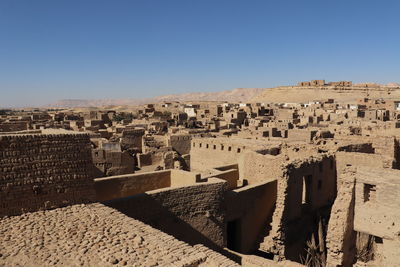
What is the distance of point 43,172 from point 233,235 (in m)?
6.68

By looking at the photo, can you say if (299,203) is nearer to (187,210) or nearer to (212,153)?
(187,210)

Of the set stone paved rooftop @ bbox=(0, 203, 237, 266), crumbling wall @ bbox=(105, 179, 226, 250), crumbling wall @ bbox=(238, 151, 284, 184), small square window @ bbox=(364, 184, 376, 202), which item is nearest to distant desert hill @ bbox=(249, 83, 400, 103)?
crumbling wall @ bbox=(238, 151, 284, 184)

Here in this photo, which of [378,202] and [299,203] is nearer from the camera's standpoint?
[378,202]

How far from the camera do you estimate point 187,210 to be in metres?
9.34

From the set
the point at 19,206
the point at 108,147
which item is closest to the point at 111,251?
the point at 19,206

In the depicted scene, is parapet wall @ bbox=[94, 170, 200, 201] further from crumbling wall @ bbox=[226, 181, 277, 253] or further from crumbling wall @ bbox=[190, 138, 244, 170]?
crumbling wall @ bbox=[190, 138, 244, 170]

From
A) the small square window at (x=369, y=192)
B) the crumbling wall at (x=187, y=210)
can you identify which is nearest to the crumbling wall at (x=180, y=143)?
the crumbling wall at (x=187, y=210)

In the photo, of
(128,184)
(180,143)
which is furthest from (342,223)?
(180,143)

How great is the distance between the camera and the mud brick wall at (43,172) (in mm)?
6285

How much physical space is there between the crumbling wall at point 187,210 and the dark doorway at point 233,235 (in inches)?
38.7

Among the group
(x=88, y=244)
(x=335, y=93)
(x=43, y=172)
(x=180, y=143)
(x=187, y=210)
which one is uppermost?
(x=335, y=93)

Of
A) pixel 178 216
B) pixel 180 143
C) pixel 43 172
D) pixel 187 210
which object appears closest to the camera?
pixel 43 172

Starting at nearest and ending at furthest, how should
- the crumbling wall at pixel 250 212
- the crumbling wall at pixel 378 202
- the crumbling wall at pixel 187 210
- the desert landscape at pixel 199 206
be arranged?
1. the desert landscape at pixel 199 206
2. the crumbling wall at pixel 378 202
3. the crumbling wall at pixel 187 210
4. the crumbling wall at pixel 250 212

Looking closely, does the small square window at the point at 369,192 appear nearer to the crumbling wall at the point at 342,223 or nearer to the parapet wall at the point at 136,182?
the crumbling wall at the point at 342,223
